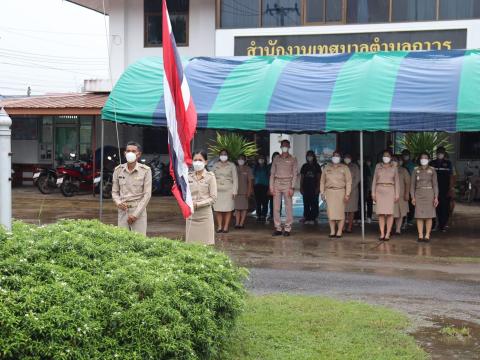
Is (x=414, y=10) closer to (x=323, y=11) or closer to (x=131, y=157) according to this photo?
(x=323, y=11)

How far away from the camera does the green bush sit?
3.90 metres

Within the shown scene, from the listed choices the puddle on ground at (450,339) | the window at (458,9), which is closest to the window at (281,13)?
the window at (458,9)

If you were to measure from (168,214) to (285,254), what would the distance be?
6655mm

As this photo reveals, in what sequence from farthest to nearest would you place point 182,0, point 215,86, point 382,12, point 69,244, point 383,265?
point 182,0
point 382,12
point 215,86
point 383,265
point 69,244

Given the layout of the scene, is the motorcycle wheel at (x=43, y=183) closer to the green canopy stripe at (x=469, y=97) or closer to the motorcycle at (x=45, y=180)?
the motorcycle at (x=45, y=180)

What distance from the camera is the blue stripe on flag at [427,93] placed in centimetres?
1243

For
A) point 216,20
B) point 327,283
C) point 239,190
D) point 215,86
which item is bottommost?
point 327,283

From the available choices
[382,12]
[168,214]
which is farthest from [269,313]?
[382,12]

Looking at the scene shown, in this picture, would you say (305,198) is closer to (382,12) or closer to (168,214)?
(168,214)

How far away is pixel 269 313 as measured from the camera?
7.08m

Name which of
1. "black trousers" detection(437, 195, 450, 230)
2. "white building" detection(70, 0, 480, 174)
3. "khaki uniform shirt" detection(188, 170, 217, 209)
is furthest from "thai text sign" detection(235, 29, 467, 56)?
"khaki uniform shirt" detection(188, 170, 217, 209)

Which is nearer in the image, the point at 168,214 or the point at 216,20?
the point at 168,214

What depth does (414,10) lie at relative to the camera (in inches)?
768

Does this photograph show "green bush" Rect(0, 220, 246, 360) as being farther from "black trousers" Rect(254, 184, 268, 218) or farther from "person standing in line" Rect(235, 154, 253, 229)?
"black trousers" Rect(254, 184, 268, 218)
